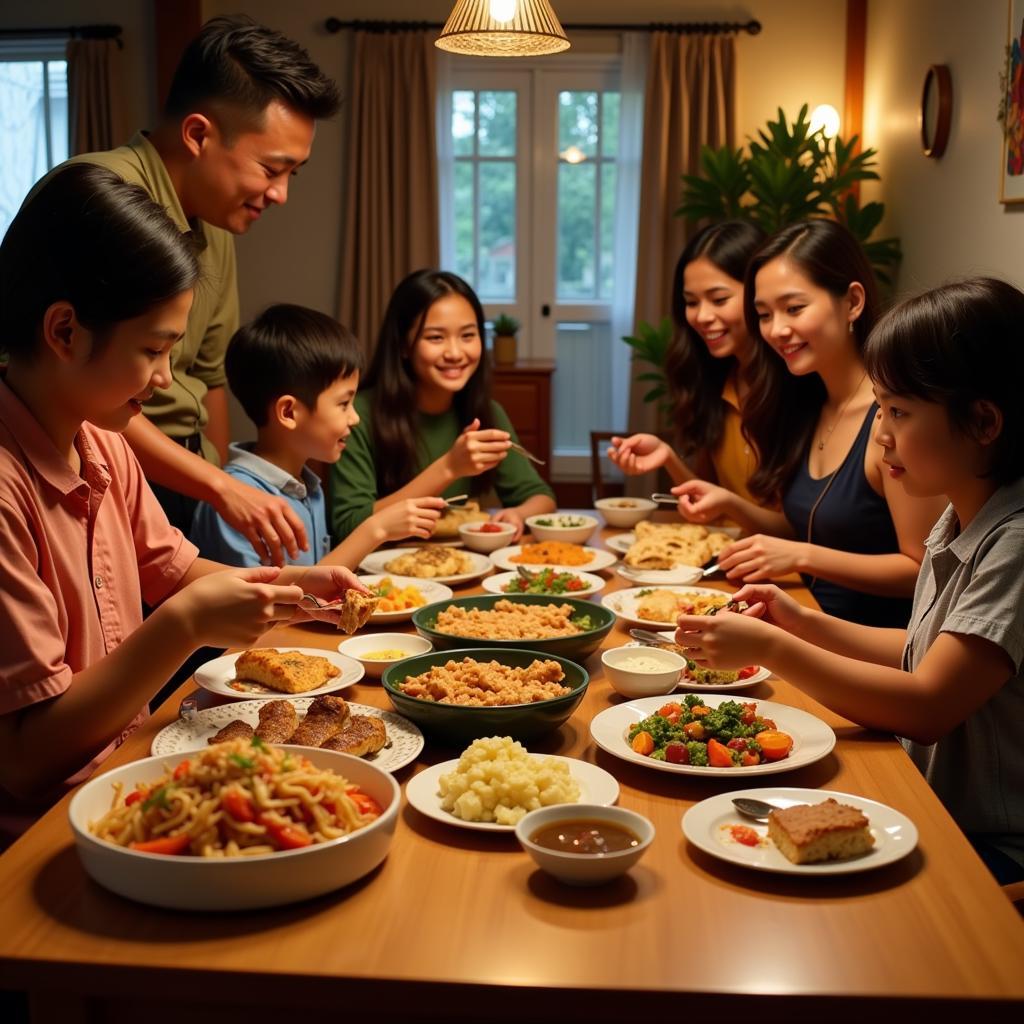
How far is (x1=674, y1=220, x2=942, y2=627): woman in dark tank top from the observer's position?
2.39 metres

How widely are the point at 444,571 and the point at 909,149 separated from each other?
4074 mm

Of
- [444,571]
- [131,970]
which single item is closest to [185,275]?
[131,970]

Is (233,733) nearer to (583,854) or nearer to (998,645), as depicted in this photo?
(583,854)

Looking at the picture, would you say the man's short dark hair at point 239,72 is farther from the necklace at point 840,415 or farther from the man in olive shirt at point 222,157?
the necklace at point 840,415

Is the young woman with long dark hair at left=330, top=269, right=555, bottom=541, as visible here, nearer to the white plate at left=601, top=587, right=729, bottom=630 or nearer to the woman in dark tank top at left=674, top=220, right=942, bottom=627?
the woman in dark tank top at left=674, top=220, right=942, bottom=627

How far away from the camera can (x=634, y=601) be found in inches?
89.3

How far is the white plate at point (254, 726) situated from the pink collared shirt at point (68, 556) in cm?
7

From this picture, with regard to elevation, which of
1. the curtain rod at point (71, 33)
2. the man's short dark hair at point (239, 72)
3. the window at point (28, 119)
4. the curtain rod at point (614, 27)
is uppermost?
the curtain rod at point (614, 27)

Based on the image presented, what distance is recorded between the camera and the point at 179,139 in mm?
2510

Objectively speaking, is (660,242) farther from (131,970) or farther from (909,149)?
(131,970)

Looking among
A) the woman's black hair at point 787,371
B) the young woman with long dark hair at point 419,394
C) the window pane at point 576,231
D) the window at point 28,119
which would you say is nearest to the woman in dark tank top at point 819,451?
the woman's black hair at point 787,371

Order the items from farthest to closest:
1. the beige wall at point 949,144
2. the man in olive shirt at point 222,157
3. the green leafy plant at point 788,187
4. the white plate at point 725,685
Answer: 1. the green leafy plant at point 788,187
2. the beige wall at point 949,144
3. the man in olive shirt at point 222,157
4. the white plate at point 725,685

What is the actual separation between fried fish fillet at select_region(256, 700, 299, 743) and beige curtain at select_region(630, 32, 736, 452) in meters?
5.50

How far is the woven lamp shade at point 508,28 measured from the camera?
278 centimetres
